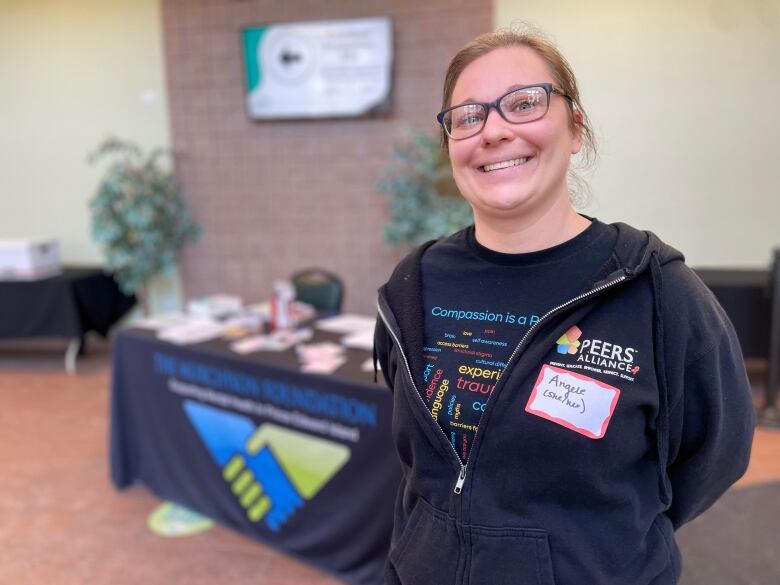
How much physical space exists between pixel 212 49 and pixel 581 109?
407cm

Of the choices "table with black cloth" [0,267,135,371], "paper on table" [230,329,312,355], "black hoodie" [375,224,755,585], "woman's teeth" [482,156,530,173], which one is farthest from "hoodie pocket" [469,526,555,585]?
"table with black cloth" [0,267,135,371]

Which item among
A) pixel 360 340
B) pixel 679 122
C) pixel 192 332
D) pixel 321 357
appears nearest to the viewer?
pixel 321 357

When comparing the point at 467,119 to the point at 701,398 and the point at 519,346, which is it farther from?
the point at 701,398

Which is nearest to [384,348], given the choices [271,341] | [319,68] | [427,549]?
[427,549]

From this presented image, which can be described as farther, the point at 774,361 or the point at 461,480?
the point at 774,361

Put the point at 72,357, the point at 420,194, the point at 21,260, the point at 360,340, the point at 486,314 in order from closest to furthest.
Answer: the point at 486,314, the point at 360,340, the point at 420,194, the point at 21,260, the point at 72,357

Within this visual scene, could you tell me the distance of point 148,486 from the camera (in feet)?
9.03

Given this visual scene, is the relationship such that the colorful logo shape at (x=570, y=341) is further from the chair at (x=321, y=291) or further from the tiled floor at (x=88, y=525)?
the chair at (x=321, y=291)

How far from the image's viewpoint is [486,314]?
3.02 ft

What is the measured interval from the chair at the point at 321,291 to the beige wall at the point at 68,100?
2128 mm

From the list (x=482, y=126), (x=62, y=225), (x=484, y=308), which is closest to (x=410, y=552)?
(x=484, y=308)

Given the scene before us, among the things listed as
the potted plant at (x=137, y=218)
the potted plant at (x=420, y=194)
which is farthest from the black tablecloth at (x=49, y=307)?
the potted plant at (x=420, y=194)

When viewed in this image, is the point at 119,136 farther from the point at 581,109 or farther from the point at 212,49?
the point at 581,109

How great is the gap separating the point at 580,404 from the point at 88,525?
2.37 m
